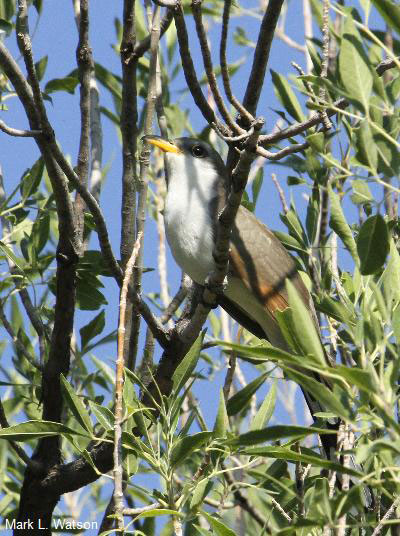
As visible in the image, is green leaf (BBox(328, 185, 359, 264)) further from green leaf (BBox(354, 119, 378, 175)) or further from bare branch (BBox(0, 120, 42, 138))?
bare branch (BBox(0, 120, 42, 138))

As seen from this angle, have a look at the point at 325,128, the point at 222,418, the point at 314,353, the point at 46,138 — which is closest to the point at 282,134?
the point at 325,128

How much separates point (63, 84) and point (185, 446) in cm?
247

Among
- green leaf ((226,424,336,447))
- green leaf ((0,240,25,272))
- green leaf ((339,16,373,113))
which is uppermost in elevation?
green leaf ((339,16,373,113))

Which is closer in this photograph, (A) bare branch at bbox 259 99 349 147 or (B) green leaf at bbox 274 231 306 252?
(A) bare branch at bbox 259 99 349 147

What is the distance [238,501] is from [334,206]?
1875 mm

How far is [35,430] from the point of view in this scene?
3.18 m

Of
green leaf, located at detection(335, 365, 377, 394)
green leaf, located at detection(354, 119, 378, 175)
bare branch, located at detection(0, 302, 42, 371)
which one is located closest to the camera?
green leaf, located at detection(335, 365, 377, 394)

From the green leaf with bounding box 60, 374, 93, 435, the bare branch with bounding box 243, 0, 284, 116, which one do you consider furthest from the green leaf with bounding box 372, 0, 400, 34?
the green leaf with bounding box 60, 374, 93, 435

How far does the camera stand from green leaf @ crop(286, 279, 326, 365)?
2322mm

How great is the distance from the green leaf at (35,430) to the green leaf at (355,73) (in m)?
1.52

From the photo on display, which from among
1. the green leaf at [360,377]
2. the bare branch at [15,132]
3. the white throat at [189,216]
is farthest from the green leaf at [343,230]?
the white throat at [189,216]

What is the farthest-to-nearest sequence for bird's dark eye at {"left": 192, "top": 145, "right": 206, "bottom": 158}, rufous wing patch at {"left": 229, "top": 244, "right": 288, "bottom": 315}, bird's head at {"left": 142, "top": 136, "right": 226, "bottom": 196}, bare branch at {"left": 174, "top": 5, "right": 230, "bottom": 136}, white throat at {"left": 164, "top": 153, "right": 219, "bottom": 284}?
bird's dark eye at {"left": 192, "top": 145, "right": 206, "bottom": 158} → bird's head at {"left": 142, "top": 136, "right": 226, "bottom": 196} → rufous wing patch at {"left": 229, "top": 244, "right": 288, "bottom": 315} → white throat at {"left": 164, "top": 153, "right": 219, "bottom": 284} → bare branch at {"left": 174, "top": 5, "right": 230, "bottom": 136}

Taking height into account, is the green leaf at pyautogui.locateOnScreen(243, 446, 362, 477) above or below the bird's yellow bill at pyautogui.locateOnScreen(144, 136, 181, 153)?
below

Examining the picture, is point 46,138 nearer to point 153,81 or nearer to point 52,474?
point 153,81
